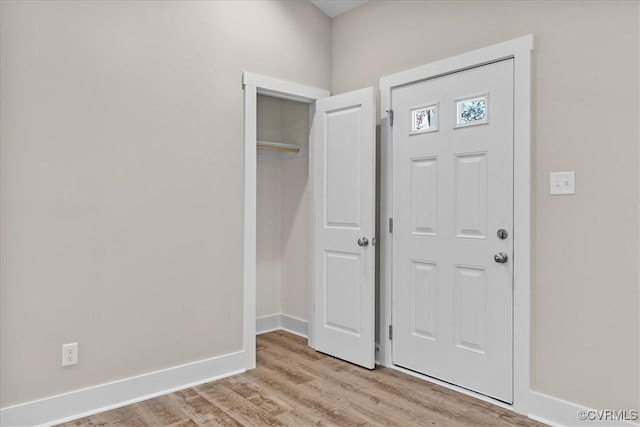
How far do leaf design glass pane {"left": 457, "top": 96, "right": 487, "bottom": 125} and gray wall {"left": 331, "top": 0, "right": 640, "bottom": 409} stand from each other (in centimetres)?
31

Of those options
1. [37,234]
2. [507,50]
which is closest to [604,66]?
[507,50]

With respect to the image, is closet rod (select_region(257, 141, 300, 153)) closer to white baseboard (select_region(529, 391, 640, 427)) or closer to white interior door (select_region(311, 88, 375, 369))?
white interior door (select_region(311, 88, 375, 369))

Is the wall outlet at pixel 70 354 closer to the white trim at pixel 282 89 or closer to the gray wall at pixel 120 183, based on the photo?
the gray wall at pixel 120 183

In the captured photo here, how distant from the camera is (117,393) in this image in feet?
8.32

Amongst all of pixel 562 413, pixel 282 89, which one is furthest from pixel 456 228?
pixel 282 89

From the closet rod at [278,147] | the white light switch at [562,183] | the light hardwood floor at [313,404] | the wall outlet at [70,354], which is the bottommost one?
the light hardwood floor at [313,404]

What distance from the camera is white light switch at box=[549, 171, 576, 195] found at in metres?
2.26

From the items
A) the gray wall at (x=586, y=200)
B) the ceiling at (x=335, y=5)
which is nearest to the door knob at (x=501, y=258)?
the gray wall at (x=586, y=200)

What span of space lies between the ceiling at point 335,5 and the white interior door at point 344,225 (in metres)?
0.82

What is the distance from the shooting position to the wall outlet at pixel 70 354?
236 centimetres

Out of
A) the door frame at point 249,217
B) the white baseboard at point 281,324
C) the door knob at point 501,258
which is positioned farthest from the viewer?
the white baseboard at point 281,324

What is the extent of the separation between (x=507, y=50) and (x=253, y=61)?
1732mm

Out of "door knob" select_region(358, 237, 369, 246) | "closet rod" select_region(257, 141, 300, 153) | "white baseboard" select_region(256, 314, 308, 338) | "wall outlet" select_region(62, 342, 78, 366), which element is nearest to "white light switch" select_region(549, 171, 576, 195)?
"door knob" select_region(358, 237, 369, 246)

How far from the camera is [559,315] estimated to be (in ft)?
7.57
